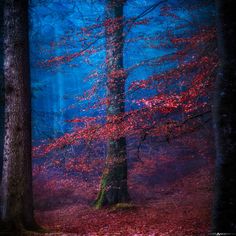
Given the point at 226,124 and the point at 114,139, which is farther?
the point at 114,139

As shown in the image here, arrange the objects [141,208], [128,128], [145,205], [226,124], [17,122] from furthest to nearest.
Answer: [145,205], [141,208], [128,128], [17,122], [226,124]

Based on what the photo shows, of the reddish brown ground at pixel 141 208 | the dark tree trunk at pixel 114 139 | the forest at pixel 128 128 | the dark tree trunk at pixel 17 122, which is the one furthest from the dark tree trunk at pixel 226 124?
the dark tree trunk at pixel 114 139

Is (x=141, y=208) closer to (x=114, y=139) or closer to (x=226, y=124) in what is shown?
(x=114, y=139)

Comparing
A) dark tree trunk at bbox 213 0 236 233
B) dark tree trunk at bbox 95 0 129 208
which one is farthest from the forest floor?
dark tree trunk at bbox 213 0 236 233

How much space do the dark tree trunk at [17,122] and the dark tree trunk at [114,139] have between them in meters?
4.41

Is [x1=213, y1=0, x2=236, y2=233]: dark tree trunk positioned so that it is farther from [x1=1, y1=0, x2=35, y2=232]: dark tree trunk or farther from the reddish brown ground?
[x1=1, y1=0, x2=35, y2=232]: dark tree trunk

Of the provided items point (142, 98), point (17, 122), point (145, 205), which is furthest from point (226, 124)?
point (145, 205)

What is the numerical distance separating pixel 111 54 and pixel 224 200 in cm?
938

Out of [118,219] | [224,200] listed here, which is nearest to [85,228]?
[118,219]

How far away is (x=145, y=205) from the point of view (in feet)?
41.8

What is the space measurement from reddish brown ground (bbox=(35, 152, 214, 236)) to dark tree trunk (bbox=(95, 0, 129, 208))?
83cm

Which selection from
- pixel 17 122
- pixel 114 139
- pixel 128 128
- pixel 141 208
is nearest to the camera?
pixel 17 122

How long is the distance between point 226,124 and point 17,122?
611cm

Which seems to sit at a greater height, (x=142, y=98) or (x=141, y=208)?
(x=142, y=98)
